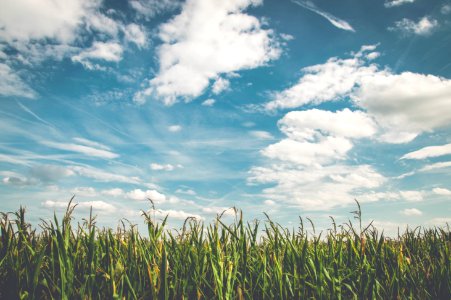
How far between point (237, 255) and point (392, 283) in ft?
6.02

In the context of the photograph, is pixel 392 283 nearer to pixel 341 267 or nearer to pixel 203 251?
pixel 341 267

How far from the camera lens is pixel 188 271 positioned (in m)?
3.62

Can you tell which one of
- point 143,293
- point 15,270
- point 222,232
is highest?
point 222,232

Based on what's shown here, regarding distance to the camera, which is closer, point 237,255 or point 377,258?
point 237,255

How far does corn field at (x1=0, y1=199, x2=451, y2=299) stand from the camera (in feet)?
11.1

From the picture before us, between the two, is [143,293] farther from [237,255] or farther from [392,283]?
[392,283]

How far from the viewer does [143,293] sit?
3.43 metres

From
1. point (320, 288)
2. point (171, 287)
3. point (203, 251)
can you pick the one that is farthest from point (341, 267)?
point (171, 287)

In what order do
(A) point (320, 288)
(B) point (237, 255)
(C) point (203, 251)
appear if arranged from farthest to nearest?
(C) point (203, 251) < (B) point (237, 255) < (A) point (320, 288)

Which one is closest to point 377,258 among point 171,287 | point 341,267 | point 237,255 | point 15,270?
point 341,267

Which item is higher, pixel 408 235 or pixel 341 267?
pixel 408 235

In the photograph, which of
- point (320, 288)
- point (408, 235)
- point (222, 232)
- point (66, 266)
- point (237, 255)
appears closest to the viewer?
point (66, 266)

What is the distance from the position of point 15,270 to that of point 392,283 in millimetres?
4076

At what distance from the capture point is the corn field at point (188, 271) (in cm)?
337
